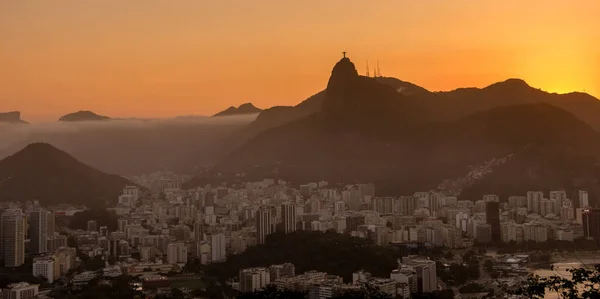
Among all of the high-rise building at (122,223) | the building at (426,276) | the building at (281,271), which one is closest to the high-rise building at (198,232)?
the high-rise building at (122,223)

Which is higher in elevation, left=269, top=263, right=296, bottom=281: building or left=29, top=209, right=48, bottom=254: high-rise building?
left=29, top=209, right=48, bottom=254: high-rise building

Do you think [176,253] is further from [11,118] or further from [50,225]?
[11,118]

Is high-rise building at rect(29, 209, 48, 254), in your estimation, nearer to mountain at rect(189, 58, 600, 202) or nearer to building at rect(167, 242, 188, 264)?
building at rect(167, 242, 188, 264)

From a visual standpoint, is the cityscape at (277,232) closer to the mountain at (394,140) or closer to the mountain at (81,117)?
the mountain at (394,140)

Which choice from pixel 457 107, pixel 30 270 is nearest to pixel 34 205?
pixel 30 270

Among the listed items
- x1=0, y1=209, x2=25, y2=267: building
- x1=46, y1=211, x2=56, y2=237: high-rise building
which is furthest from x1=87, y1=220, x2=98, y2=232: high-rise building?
x1=0, y1=209, x2=25, y2=267: building

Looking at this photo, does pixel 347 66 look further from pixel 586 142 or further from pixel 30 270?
pixel 30 270

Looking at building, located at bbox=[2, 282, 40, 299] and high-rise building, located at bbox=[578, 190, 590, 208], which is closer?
building, located at bbox=[2, 282, 40, 299]
